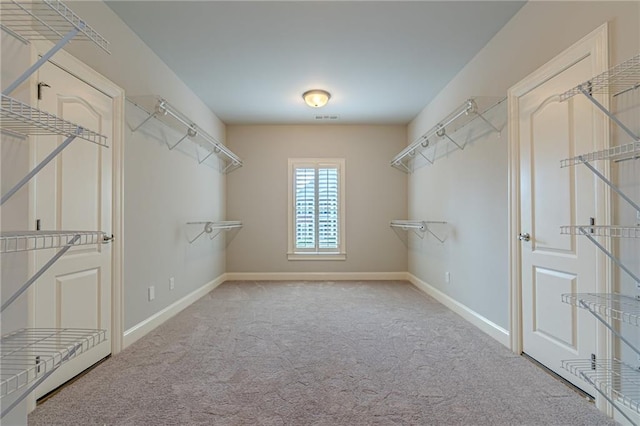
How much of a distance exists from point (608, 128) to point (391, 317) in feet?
8.02

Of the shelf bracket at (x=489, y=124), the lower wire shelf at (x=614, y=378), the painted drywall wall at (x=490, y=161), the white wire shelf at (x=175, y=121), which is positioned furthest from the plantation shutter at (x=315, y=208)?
the lower wire shelf at (x=614, y=378)

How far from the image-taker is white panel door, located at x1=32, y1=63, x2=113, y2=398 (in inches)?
75.7

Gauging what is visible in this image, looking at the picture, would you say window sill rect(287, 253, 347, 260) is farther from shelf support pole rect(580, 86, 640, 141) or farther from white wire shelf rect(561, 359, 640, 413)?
shelf support pole rect(580, 86, 640, 141)

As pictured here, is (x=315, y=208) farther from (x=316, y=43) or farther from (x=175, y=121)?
(x=316, y=43)

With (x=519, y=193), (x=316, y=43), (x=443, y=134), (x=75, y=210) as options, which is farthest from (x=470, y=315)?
(x=75, y=210)

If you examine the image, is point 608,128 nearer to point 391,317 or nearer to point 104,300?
point 391,317

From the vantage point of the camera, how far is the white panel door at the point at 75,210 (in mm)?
1924

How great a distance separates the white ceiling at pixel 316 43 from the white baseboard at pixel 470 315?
253cm

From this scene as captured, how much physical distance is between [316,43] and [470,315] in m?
3.01

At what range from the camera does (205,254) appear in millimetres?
4520

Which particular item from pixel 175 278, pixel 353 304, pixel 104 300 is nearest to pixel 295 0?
pixel 104 300

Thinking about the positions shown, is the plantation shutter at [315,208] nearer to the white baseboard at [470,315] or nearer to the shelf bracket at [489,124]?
the white baseboard at [470,315]

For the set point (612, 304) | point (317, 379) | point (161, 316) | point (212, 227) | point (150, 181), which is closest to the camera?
point (612, 304)

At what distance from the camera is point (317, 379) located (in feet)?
7.00
